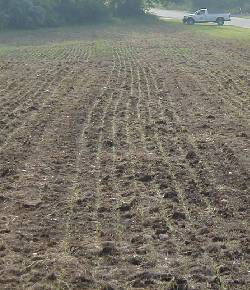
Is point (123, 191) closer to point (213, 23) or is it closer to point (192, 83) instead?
point (192, 83)

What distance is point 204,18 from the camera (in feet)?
201

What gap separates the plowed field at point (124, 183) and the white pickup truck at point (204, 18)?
40.9 meters

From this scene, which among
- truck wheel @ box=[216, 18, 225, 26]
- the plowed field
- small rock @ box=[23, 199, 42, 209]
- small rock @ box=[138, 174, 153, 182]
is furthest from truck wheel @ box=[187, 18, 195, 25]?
small rock @ box=[23, 199, 42, 209]

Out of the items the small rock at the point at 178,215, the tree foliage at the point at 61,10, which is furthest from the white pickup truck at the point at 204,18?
the small rock at the point at 178,215

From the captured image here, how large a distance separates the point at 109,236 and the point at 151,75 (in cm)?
1480

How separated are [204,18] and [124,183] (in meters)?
54.3

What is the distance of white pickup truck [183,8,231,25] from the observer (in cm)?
6009

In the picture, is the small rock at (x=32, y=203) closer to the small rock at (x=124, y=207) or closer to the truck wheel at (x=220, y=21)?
the small rock at (x=124, y=207)

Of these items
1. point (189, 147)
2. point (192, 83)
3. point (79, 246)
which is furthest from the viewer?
point (192, 83)

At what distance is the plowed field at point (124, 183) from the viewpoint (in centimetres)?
644

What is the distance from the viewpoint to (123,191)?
8.89 metres

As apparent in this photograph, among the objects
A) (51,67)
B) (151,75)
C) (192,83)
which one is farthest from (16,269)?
(51,67)

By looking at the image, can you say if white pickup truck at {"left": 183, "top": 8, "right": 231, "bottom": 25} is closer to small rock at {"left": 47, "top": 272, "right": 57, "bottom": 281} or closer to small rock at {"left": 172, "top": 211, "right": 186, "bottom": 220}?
small rock at {"left": 172, "top": 211, "right": 186, "bottom": 220}

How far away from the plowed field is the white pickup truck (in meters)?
40.9
